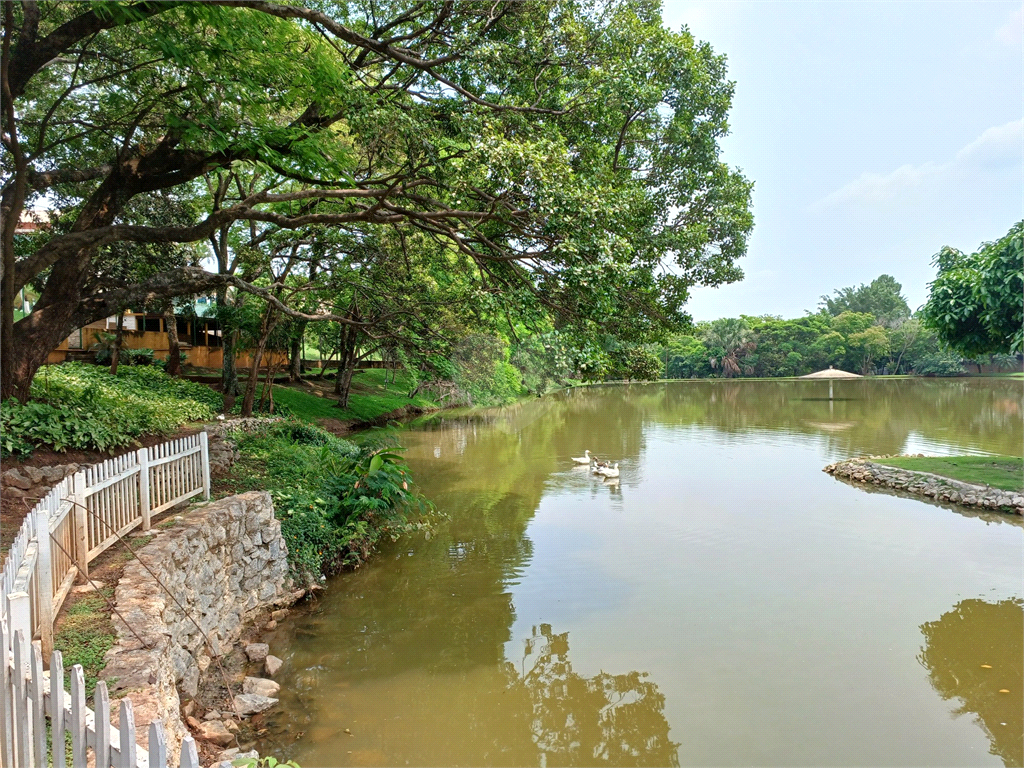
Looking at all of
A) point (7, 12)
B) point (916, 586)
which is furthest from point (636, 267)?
point (7, 12)

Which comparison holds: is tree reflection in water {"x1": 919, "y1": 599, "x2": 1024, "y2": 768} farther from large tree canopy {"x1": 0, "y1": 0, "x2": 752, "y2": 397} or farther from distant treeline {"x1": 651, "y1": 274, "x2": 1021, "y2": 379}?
distant treeline {"x1": 651, "y1": 274, "x2": 1021, "y2": 379}

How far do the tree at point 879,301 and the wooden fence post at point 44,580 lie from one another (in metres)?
82.4

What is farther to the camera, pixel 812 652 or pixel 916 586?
pixel 916 586

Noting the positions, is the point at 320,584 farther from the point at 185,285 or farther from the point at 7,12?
the point at 7,12

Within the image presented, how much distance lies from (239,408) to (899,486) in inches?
688

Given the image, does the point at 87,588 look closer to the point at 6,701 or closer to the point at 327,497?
the point at 6,701

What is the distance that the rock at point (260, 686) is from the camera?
18.4 feet

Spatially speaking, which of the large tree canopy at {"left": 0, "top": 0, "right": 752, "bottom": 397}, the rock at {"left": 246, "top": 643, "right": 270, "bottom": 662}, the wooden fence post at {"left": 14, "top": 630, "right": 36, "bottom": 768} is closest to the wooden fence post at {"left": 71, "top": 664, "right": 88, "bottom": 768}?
the wooden fence post at {"left": 14, "top": 630, "right": 36, "bottom": 768}

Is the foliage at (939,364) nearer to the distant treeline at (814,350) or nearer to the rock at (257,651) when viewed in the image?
the distant treeline at (814,350)

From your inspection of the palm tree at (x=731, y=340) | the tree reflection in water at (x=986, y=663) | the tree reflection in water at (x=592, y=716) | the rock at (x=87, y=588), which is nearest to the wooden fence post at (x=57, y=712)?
the rock at (x=87, y=588)

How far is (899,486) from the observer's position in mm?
14180

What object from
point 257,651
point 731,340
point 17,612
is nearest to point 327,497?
point 257,651

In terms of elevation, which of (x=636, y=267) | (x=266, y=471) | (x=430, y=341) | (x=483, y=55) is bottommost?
(x=266, y=471)

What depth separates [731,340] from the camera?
2564 inches
